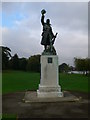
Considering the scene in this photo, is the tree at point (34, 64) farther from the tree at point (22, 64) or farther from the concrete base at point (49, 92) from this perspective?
the concrete base at point (49, 92)

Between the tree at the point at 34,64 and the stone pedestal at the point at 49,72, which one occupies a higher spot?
the tree at the point at 34,64

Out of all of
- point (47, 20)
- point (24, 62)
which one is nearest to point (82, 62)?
point (24, 62)

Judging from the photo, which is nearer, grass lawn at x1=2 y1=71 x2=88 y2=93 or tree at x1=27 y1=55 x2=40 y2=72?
grass lawn at x1=2 y1=71 x2=88 y2=93

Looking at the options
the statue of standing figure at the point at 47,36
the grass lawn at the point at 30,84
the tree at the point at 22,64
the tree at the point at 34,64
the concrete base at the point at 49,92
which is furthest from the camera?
the tree at the point at 22,64

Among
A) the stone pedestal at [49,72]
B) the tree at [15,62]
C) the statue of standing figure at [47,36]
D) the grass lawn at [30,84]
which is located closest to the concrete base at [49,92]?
the stone pedestal at [49,72]

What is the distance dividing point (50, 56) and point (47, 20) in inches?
114

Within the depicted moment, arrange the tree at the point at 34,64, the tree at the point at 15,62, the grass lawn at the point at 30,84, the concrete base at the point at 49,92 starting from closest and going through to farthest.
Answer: the concrete base at the point at 49,92
the grass lawn at the point at 30,84
the tree at the point at 34,64
the tree at the point at 15,62

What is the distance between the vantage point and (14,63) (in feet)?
324

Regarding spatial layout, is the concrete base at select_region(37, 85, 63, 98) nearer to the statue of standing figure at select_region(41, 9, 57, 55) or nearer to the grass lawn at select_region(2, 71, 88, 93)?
the statue of standing figure at select_region(41, 9, 57, 55)

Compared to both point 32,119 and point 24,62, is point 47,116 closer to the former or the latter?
point 32,119

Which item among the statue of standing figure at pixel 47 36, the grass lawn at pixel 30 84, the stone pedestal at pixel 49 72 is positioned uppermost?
the statue of standing figure at pixel 47 36

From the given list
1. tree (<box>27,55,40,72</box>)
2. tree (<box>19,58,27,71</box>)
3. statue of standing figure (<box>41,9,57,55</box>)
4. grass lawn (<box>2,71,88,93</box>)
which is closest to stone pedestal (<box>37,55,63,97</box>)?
statue of standing figure (<box>41,9,57,55</box>)

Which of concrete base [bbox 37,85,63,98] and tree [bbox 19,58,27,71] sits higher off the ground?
tree [bbox 19,58,27,71]

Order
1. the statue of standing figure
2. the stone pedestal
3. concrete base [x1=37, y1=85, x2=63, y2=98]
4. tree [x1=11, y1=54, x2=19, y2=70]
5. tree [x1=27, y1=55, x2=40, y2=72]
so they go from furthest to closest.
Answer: tree [x1=11, y1=54, x2=19, y2=70] < tree [x1=27, y1=55, x2=40, y2=72] < the statue of standing figure < the stone pedestal < concrete base [x1=37, y1=85, x2=63, y2=98]
